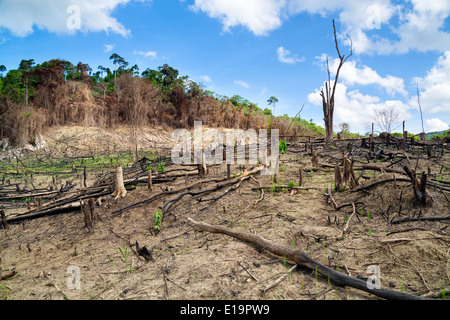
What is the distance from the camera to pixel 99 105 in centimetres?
2420

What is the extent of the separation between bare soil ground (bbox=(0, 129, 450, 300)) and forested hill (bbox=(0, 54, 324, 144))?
1336cm

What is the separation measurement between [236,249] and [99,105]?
82.9ft

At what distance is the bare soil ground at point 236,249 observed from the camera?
8.16ft

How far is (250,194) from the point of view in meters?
5.87

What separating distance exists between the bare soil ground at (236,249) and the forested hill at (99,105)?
43.8 ft

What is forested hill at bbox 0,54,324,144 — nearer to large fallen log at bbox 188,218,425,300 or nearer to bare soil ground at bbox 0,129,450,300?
bare soil ground at bbox 0,129,450,300

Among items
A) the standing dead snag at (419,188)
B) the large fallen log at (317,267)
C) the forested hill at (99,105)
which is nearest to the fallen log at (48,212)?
the large fallen log at (317,267)

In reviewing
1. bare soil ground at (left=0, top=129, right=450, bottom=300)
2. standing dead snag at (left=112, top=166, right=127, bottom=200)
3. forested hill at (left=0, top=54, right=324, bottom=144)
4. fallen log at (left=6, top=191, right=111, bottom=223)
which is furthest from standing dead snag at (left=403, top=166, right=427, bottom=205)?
forested hill at (left=0, top=54, right=324, bottom=144)

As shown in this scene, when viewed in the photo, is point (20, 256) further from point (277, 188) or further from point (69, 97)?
point (69, 97)

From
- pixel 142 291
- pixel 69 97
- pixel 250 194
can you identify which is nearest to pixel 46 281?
pixel 142 291

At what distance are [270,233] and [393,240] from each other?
1.55 meters

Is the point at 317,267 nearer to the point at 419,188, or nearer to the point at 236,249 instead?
the point at 236,249

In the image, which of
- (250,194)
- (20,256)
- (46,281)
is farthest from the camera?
(250,194)

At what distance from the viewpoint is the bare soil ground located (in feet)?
8.16
